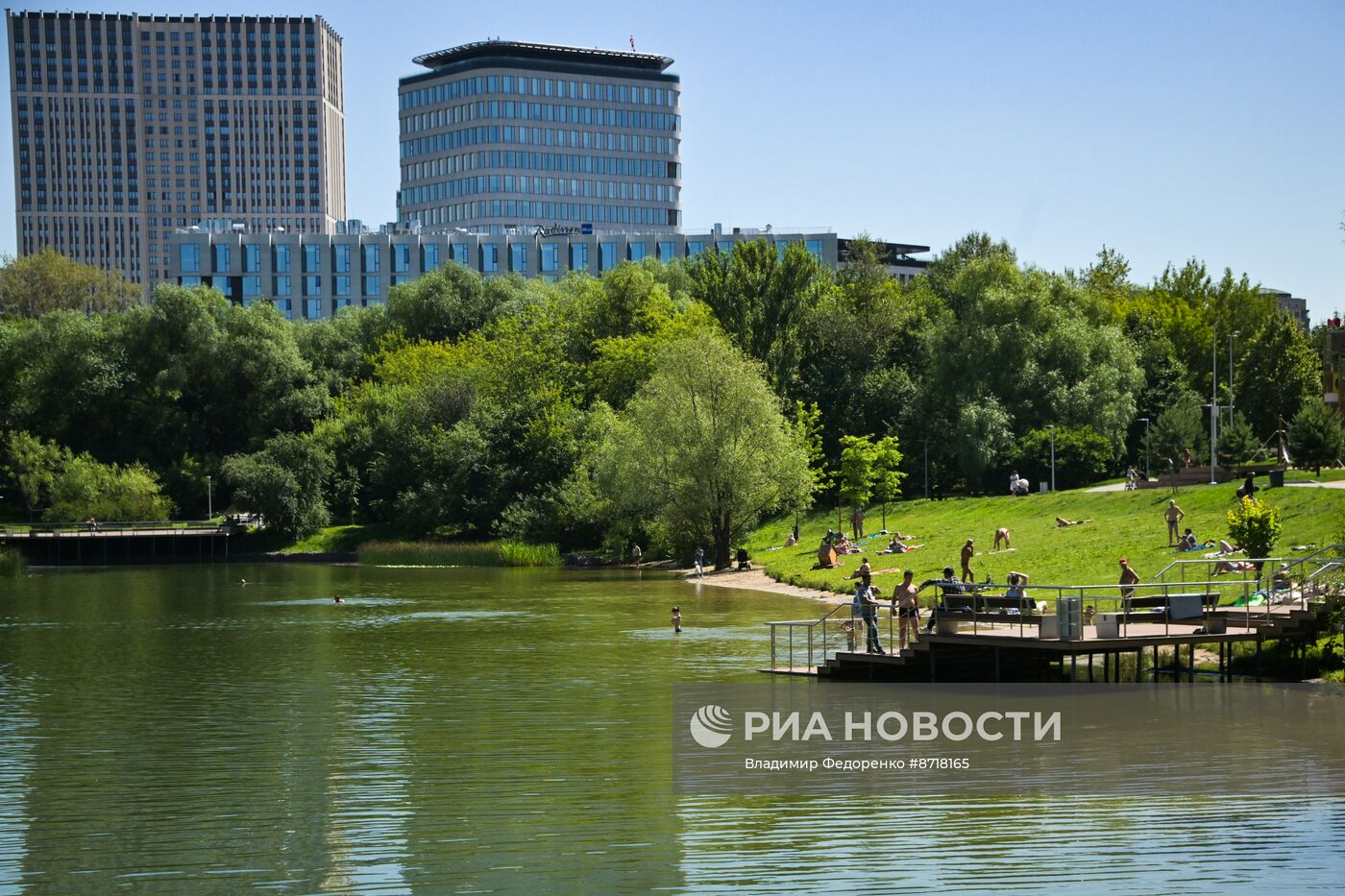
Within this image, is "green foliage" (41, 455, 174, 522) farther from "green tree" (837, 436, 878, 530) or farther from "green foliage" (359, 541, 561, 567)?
"green tree" (837, 436, 878, 530)

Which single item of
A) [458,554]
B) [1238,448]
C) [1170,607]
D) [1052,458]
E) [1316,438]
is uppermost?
[1316,438]

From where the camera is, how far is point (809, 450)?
3612 inches

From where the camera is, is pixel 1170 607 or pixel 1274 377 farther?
Answer: pixel 1274 377

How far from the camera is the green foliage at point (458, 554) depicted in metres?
93.1

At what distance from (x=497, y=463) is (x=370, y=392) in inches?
785

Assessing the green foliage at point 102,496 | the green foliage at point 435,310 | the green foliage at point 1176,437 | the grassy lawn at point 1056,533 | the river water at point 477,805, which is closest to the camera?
the river water at point 477,805

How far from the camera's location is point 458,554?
9569cm

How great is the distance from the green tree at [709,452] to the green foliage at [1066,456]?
18.7 meters

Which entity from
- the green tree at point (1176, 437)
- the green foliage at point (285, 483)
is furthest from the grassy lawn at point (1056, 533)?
the green foliage at point (285, 483)

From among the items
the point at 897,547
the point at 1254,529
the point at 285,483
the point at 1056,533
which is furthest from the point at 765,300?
the point at 1254,529

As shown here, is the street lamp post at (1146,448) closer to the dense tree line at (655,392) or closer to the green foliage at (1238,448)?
the dense tree line at (655,392)

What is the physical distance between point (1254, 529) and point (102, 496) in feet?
289

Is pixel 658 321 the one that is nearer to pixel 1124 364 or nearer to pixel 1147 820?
pixel 1124 364

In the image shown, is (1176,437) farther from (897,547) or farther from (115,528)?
(115,528)
